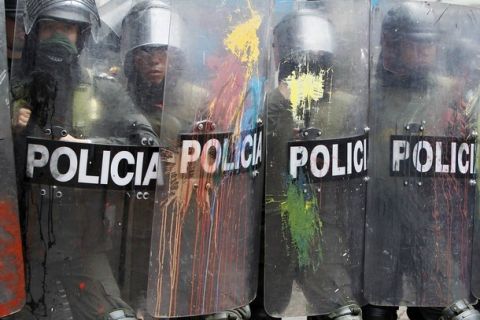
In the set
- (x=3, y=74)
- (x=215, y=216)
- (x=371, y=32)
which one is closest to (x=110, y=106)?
(x=3, y=74)

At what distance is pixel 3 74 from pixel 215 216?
0.88 m

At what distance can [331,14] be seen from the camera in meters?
2.87

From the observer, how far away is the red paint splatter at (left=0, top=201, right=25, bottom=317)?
2.41 m

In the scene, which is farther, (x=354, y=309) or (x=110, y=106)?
(x=354, y=309)

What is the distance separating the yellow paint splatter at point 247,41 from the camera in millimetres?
2625

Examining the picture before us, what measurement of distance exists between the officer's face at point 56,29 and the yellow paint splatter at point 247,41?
22.0 inches

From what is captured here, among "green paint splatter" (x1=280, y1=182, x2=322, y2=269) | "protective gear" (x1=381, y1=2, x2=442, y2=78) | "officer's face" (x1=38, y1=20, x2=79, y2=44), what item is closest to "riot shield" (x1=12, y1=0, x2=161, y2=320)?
"officer's face" (x1=38, y1=20, x2=79, y2=44)

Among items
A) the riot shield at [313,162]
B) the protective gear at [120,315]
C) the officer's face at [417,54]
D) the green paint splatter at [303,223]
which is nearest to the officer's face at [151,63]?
the riot shield at [313,162]

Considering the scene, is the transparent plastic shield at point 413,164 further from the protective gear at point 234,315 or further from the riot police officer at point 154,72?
the riot police officer at point 154,72

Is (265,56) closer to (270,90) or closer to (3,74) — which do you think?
(270,90)

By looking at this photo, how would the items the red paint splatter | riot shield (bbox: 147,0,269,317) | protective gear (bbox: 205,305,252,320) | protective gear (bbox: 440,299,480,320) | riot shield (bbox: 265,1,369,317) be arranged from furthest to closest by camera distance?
protective gear (bbox: 440,299,480,320) < riot shield (bbox: 265,1,369,317) < protective gear (bbox: 205,305,252,320) < riot shield (bbox: 147,0,269,317) < the red paint splatter

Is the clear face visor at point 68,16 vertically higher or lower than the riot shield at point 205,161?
higher

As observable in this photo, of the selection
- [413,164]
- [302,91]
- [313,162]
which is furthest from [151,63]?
[413,164]

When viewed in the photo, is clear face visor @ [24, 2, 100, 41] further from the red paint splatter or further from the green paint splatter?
the green paint splatter
